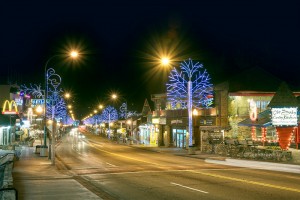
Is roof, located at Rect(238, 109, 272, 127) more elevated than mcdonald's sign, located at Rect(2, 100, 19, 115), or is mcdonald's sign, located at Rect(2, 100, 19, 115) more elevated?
mcdonald's sign, located at Rect(2, 100, 19, 115)

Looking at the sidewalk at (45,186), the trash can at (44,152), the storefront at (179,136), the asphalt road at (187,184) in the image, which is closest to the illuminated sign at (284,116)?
the asphalt road at (187,184)

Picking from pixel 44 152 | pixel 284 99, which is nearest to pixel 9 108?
pixel 44 152

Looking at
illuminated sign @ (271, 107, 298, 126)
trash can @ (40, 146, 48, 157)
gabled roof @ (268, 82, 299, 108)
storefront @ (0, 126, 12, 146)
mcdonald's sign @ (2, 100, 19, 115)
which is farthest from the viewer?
storefront @ (0, 126, 12, 146)

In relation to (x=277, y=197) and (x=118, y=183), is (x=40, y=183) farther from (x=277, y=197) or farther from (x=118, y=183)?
(x=277, y=197)

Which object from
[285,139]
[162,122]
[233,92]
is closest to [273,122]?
[285,139]

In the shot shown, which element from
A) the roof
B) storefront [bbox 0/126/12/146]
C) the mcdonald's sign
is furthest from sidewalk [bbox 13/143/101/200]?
storefront [bbox 0/126/12/146]

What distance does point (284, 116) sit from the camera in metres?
36.4

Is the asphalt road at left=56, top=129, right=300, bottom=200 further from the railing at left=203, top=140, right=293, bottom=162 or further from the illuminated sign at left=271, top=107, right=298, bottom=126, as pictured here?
the illuminated sign at left=271, top=107, right=298, bottom=126

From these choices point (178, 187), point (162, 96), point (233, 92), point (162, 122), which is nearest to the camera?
point (178, 187)

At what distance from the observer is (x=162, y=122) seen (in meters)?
65.4

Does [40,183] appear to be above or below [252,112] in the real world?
below

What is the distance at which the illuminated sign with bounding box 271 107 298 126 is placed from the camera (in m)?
36.2

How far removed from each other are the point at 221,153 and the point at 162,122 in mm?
23980

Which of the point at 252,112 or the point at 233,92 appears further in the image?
the point at 233,92
